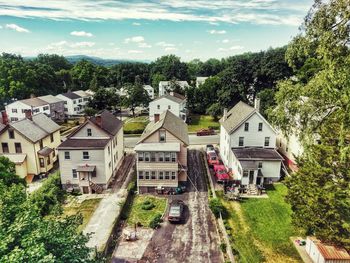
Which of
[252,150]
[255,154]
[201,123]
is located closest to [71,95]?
[201,123]

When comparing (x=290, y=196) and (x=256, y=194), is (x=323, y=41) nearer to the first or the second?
(x=290, y=196)

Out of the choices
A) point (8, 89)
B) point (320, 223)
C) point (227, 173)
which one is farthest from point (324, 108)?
point (8, 89)

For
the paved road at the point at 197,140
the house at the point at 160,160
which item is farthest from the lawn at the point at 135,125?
the house at the point at 160,160

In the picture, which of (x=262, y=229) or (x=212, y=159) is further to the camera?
(x=212, y=159)

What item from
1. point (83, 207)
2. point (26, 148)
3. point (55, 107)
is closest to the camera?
point (83, 207)

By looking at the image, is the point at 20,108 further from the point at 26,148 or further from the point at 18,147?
the point at 26,148

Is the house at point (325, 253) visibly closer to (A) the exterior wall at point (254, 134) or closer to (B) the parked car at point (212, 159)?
(A) the exterior wall at point (254, 134)
